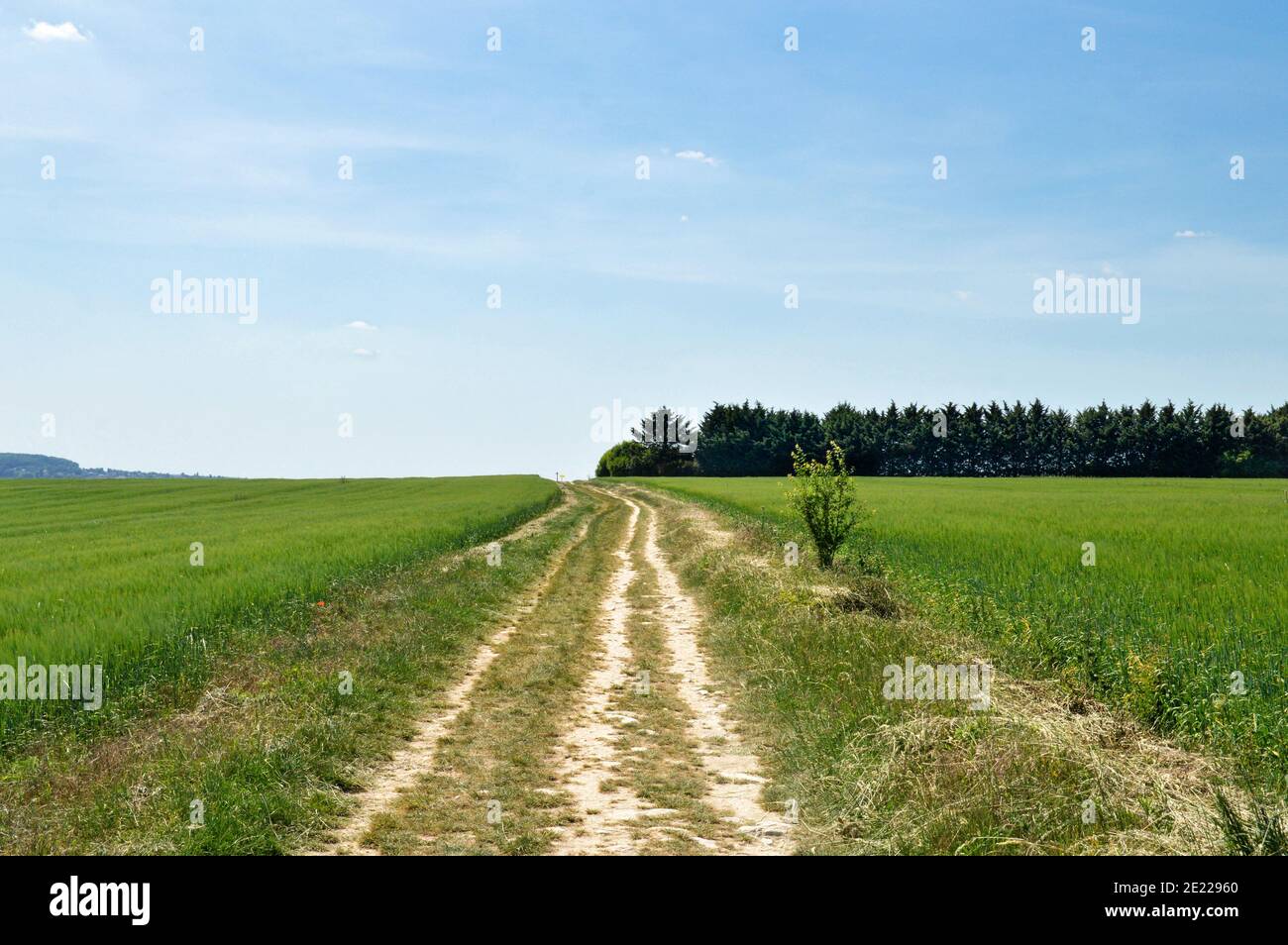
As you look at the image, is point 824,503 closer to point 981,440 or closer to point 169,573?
point 169,573

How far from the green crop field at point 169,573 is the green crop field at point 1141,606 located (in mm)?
11121

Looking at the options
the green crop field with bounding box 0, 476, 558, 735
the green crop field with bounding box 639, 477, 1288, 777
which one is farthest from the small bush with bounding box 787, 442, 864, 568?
the green crop field with bounding box 0, 476, 558, 735

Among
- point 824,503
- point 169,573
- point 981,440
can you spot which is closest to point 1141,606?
point 824,503

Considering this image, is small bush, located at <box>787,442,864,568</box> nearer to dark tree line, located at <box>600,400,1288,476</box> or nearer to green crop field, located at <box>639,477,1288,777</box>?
green crop field, located at <box>639,477,1288,777</box>

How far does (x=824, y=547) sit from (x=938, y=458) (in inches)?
4258

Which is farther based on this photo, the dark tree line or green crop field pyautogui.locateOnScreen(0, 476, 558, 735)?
the dark tree line

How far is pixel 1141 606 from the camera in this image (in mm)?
11891

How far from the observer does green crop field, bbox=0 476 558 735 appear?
11.0m

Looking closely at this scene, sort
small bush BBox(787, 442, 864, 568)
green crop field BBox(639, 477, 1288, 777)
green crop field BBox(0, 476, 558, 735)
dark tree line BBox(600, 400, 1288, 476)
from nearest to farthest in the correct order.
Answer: green crop field BBox(639, 477, 1288, 777)
green crop field BBox(0, 476, 558, 735)
small bush BBox(787, 442, 864, 568)
dark tree line BBox(600, 400, 1288, 476)

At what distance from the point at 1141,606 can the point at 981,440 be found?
384 ft

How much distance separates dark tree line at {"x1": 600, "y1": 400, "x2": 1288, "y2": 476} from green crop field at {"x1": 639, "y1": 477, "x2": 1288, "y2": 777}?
3689 inches

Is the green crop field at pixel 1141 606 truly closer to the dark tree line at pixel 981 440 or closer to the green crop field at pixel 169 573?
the green crop field at pixel 169 573
